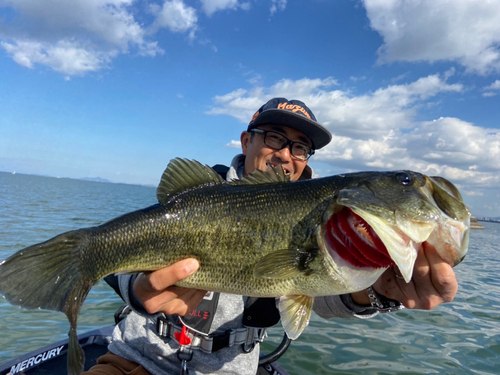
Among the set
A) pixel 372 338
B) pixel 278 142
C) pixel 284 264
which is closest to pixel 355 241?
pixel 284 264

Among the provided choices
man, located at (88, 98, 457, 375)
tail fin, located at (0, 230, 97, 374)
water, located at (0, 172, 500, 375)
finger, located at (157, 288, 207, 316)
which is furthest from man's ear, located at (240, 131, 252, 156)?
water, located at (0, 172, 500, 375)

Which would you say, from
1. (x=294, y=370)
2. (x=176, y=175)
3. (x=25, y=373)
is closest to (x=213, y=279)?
(x=176, y=175)

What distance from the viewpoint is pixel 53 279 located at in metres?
2.41

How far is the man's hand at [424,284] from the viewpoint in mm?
2188

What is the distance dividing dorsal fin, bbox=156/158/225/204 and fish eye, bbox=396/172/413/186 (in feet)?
4.54

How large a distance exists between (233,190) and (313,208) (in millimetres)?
655

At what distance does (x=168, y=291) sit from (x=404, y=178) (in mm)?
2034

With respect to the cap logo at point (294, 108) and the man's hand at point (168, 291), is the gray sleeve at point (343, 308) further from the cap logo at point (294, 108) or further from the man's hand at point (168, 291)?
the cap logo at point (294, 108)

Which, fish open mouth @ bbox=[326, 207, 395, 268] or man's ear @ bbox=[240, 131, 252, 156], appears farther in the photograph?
man's ear @ bbox=[240, 131, 252, 156]

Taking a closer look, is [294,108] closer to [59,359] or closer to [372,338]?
[59,359]

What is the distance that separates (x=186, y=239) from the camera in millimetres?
2408

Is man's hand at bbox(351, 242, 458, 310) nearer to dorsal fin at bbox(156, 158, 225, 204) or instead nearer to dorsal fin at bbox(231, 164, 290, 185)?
dorsal fin at bbox(231, 164, 290, 185)

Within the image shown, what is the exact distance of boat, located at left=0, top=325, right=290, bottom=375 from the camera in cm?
401

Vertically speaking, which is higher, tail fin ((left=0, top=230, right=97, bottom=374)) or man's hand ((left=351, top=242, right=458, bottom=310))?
man's hand ((left=351, top=242, right=458, bottom=310))
